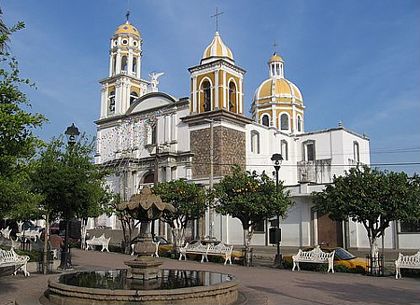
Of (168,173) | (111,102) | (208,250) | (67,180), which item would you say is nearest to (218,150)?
(168,173)

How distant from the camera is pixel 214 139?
41844mm

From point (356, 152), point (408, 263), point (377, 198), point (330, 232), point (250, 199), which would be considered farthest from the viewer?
point (356, 152)

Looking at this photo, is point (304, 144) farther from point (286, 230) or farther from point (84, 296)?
point (84, 296)

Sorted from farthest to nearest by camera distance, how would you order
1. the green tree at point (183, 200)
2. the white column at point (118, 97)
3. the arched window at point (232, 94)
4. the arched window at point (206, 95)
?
the white column at point (118, 97) < the arched window at point (232, 94) < the arched window at point (206, 95) < the green tree at point (183, 200)

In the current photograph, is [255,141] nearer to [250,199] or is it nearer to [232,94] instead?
[232,94]

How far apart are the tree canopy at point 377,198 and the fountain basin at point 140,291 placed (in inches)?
341

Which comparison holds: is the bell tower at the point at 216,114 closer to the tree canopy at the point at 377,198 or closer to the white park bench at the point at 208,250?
the white park bench at the point at 208,250

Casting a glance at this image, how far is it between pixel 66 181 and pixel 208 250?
9.01 m

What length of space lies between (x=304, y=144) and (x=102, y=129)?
22.4 meters

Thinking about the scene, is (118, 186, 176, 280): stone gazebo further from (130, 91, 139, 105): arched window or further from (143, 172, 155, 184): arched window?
(130, 91, 139, 105): arched window

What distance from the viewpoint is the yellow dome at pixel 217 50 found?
148ft

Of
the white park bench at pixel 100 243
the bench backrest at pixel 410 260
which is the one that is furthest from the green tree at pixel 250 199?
the white park bench at pixel 100 243

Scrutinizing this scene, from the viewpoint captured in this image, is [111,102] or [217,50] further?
[111,102]

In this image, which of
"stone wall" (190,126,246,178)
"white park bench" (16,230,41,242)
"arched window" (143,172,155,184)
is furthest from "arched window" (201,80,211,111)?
"white park bench" (16,230,41,242)
